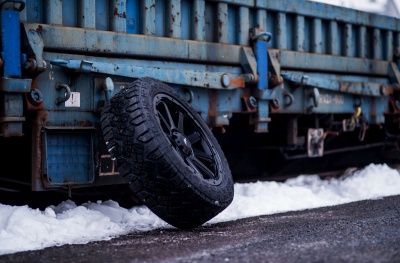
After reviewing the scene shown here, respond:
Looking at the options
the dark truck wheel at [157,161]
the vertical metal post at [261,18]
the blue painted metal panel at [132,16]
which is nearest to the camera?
the dark truck wheel at [157,161]


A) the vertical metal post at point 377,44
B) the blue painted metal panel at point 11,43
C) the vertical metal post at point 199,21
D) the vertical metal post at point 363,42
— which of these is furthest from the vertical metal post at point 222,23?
the vertical metal post at point 377,44

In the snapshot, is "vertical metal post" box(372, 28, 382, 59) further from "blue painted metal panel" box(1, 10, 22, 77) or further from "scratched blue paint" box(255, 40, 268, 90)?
"blue painted metal panel" box(1, 10, 22, 77)

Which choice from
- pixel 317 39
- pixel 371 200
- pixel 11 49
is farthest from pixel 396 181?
pixel 11 49

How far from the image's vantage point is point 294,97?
8.04m

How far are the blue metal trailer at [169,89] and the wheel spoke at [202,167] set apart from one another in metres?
0.01

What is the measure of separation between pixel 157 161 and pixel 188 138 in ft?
3.39

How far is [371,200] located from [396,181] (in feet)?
4.55

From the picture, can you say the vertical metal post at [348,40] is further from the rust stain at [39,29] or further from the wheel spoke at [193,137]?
the rust stain at [39,29]

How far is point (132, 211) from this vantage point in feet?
18.8

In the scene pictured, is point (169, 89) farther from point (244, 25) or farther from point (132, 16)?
point (244, 25)

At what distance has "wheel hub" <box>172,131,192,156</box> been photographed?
5488 mm

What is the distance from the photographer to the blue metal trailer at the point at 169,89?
515 centimetres

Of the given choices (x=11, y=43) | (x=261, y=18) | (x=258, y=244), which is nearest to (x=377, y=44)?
(x=261, y=18)

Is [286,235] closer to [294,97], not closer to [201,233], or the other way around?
[201,233]
